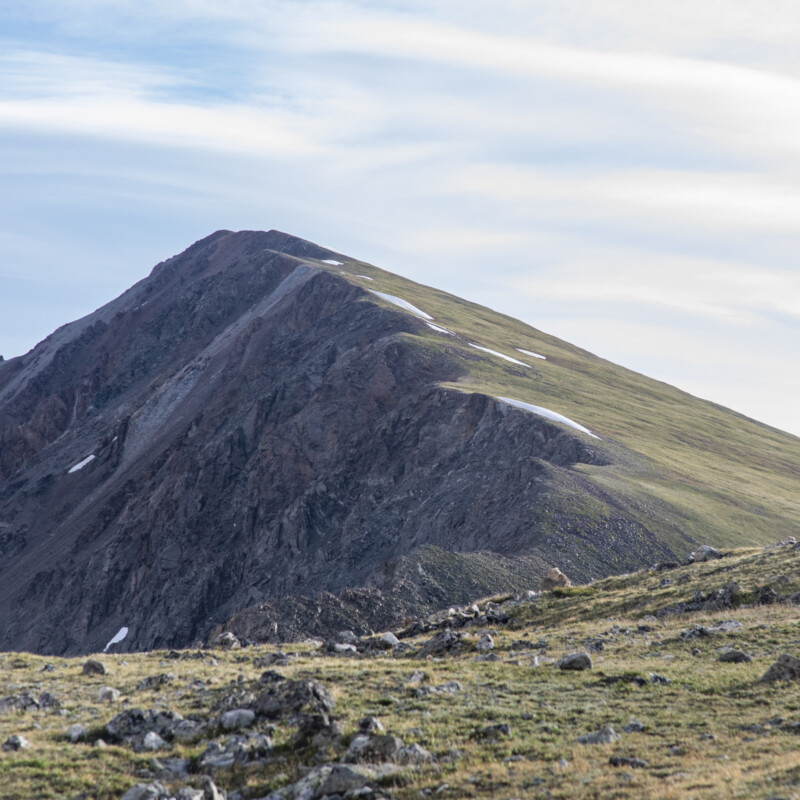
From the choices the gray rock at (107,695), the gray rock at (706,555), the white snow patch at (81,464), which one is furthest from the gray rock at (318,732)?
the white snow patch at (81,464)

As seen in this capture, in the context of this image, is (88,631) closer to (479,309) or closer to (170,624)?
(170,624)

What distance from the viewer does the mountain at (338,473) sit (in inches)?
2087

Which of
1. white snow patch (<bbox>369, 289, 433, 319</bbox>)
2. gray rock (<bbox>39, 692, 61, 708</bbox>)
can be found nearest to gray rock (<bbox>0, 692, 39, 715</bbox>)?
gray rock (<bbox>39, 692, 61, 708</bbox>)

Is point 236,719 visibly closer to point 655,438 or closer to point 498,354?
point 655,438

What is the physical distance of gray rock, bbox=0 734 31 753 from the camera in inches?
656

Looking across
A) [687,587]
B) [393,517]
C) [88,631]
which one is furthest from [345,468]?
[687,587]

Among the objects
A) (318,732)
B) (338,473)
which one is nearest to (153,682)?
(318,732)

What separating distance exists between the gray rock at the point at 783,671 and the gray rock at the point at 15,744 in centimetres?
1625

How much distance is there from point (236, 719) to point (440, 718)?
14.8 feet

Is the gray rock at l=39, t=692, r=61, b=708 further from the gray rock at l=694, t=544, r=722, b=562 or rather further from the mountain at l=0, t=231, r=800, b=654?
the gray rock at l=694, t=544, r=722, b=562

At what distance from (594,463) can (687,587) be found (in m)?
30.8

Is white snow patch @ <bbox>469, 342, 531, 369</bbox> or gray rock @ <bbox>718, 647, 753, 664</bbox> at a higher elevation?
white snow patch @ <bbox>469, 342, 531, 369</bbox>

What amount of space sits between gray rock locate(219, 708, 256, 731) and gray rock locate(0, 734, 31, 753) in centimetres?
394

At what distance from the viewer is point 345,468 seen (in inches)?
3228
